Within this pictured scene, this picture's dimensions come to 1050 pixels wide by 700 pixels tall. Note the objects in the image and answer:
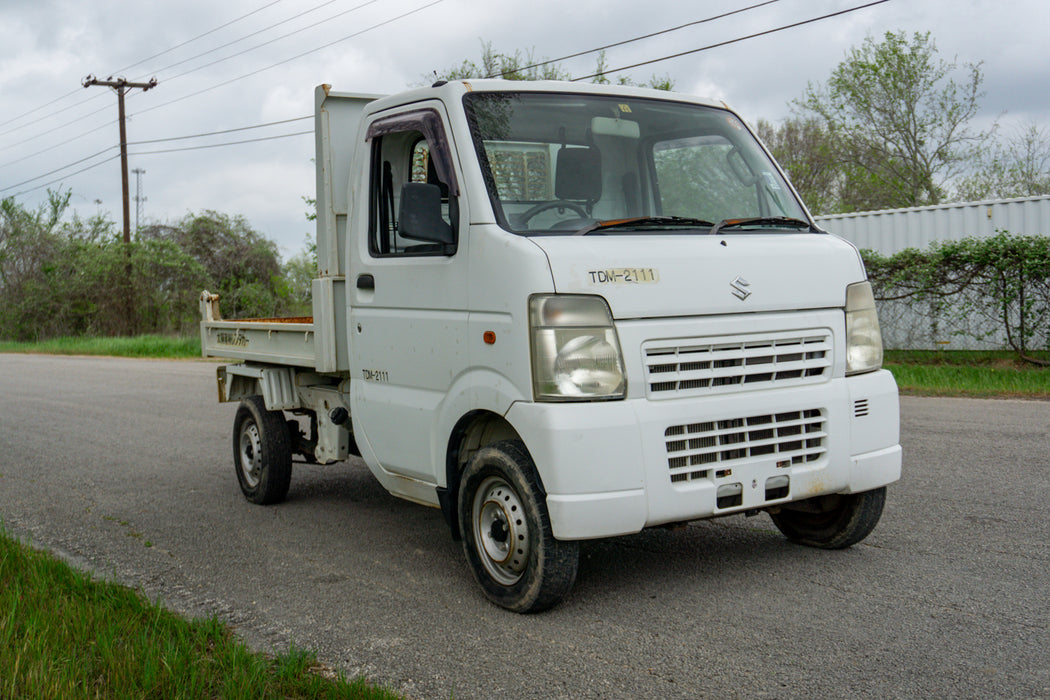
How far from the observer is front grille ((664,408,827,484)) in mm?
4371

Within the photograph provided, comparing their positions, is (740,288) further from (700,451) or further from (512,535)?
(512,535)

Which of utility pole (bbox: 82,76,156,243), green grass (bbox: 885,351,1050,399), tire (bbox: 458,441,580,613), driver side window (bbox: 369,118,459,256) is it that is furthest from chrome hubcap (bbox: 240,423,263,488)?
utility pole (bbox: 82,76,156,243)

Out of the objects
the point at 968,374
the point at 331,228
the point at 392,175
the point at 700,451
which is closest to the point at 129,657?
the point at 700,451

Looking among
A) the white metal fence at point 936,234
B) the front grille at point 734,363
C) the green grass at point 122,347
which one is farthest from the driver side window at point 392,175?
the green grass at point 122,347

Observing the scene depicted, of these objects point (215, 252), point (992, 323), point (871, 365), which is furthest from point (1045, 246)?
point (215, 252)

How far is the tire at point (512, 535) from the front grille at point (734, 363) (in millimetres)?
685

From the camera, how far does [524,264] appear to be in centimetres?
432

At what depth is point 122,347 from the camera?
107 feet

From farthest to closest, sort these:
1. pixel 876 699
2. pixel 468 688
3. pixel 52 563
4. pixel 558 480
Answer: pixel 52 563 < pixel 558 480 < pixel 468 688 < pixel 876 699

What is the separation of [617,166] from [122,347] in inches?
1202

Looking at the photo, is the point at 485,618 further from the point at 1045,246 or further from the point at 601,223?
the point at 1045,246

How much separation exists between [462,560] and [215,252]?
129ft

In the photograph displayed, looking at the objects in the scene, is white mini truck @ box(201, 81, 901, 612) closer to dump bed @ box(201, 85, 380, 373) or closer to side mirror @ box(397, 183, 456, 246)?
side mirror @ box(397, 183, 456, 246)

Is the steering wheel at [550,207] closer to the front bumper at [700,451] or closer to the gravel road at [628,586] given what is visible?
the front bumper at [700,451]
